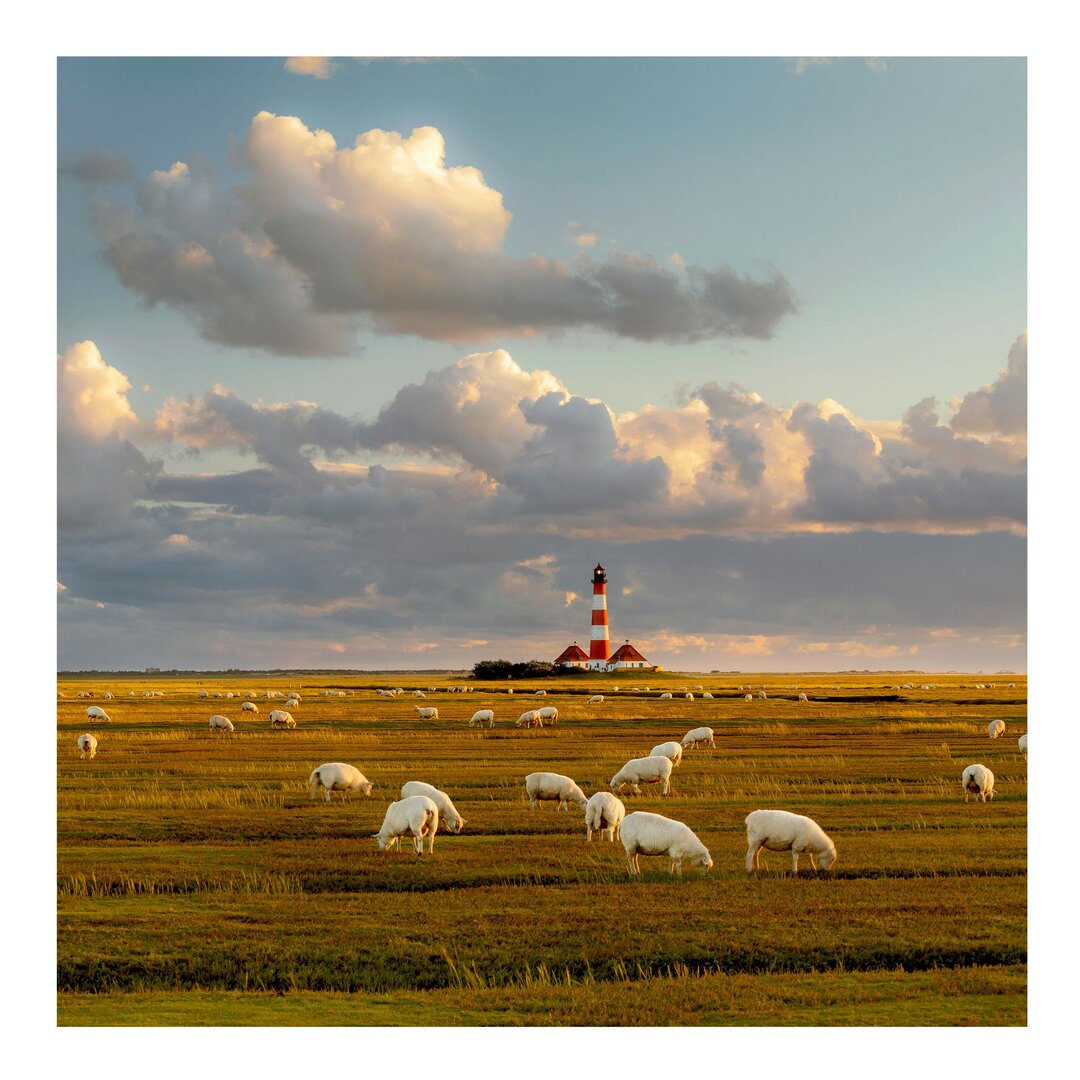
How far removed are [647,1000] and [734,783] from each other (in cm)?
2321

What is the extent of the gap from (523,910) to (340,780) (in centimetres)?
1571

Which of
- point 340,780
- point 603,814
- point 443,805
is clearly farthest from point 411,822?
point 340,780

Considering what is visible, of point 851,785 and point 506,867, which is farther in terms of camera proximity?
point 851,785

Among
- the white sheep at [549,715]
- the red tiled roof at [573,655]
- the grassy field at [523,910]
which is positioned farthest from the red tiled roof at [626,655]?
the grassy field at [523,910]

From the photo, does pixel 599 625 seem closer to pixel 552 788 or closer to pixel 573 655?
pixel 573 655

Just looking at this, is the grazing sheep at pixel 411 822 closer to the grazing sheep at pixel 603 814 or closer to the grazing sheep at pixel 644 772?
the grazing sheep at pixel 603 814

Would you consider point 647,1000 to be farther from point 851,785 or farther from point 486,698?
point 486,698

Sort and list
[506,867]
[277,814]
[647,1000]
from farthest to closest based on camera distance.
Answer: [277,814], [506,867], [647,1000]

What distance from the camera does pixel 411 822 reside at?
968 inches

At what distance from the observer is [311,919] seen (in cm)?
1909

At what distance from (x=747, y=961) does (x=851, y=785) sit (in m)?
21.4
